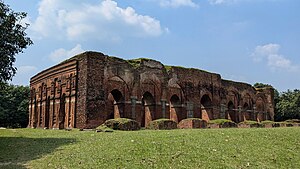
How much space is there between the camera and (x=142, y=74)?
24.5 meters

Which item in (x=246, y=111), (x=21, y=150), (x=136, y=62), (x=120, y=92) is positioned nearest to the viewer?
(x=21, y=150)

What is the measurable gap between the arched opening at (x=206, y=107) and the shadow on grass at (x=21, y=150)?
20.8 m

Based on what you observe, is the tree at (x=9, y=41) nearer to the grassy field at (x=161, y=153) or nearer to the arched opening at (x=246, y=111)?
the grassy field at (x=161, y=153)

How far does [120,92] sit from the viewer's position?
23.0 metres

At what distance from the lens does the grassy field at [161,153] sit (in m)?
8.58

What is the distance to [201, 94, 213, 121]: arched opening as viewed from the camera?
30.8 meters

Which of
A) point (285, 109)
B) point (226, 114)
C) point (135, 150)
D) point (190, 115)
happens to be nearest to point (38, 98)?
point (190, 115)

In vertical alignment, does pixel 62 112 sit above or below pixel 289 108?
below

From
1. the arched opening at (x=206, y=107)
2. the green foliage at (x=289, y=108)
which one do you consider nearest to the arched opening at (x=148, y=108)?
the arched opening at (x=206, y=107)

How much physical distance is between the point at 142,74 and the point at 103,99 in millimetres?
4597

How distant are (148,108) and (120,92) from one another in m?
3.48

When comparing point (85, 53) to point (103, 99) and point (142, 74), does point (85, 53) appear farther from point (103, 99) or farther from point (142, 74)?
point (142, 74)

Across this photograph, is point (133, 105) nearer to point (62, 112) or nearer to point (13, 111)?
point (62, 112)

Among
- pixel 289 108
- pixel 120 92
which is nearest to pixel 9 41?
pixel 120 92
